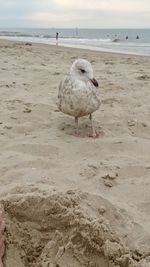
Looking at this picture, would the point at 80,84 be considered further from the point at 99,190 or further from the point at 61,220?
the point at 61,220

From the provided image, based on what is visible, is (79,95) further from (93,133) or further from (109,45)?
(109,45)

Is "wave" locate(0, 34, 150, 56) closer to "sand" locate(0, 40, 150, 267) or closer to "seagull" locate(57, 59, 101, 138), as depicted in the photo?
"sand" locate(0, 40, 150, 267)

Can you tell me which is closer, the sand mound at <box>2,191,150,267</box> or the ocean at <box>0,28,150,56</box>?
the sand mound at <box>2,191,150,267</box>

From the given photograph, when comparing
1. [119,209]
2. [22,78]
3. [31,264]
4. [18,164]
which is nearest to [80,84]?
[18,164]

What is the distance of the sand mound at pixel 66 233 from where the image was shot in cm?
263

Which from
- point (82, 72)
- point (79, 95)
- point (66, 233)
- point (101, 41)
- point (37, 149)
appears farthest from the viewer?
point (101, 41)

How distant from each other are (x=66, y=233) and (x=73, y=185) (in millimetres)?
778

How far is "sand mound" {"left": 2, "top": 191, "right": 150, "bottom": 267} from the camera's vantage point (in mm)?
2631

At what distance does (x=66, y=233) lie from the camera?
2803 mm

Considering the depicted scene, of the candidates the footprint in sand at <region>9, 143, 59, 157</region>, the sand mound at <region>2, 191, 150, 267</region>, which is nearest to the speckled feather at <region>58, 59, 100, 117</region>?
the footprint in sand at <region>9, 143, 59, 157</region>

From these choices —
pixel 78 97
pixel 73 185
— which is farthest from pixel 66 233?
pixel 78 97

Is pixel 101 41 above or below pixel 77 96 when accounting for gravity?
below

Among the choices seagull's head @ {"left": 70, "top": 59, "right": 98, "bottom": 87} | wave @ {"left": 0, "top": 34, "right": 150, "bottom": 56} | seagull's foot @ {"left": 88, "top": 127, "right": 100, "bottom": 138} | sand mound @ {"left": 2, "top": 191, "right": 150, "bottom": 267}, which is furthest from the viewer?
wave @ {"left": 0, "top": 34, "right": 150, "bottom": 56}

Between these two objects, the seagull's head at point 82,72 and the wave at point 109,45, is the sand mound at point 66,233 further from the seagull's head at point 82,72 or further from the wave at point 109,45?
the wave at point 109,45
